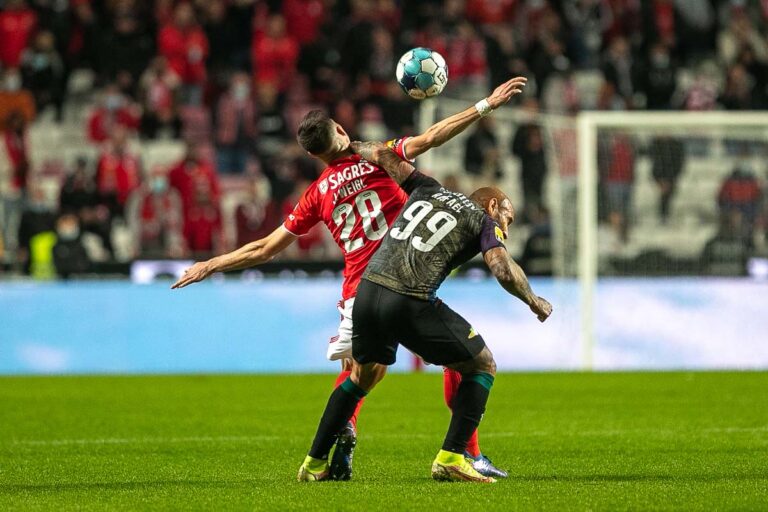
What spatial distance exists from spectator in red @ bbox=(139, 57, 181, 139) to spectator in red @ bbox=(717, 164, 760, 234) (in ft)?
29.9

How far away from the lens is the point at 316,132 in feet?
25.7

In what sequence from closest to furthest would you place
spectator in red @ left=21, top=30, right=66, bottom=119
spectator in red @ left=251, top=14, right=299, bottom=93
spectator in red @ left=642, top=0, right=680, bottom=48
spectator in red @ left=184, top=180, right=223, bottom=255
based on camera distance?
spectator in red @ left=184, top=180, right=223, bottom=255 → spectator in red @ left=21, top=30, right=66, bottom=119 → spectator in red @ left=251, top=14, right=299, bottom=93 → spectator in red @ left=642, top=0, right=680, bottom=48

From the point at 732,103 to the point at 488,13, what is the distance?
15.3 feet

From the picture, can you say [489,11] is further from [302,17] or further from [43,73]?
[43,73]

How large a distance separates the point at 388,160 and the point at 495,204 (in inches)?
27.5

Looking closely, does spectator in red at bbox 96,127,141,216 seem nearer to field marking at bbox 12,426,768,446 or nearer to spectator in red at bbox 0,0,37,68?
spectator in red at bbox 0,0,37,68

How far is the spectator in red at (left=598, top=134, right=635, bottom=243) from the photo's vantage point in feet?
63.5

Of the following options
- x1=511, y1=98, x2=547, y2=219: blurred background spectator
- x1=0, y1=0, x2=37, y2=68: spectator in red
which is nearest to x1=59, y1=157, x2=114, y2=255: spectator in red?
x1=0, y1=0, x2=37, y2=68: spectator in red

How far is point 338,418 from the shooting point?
7.84m

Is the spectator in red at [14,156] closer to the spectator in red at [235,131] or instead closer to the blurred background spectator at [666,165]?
the spectator in red at [235,131]

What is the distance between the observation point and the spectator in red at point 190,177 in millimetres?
20297

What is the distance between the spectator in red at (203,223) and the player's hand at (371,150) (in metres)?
12.0

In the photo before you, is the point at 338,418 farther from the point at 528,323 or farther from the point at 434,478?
the point at 528,323

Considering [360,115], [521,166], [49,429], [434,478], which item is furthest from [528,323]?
[434,478]
